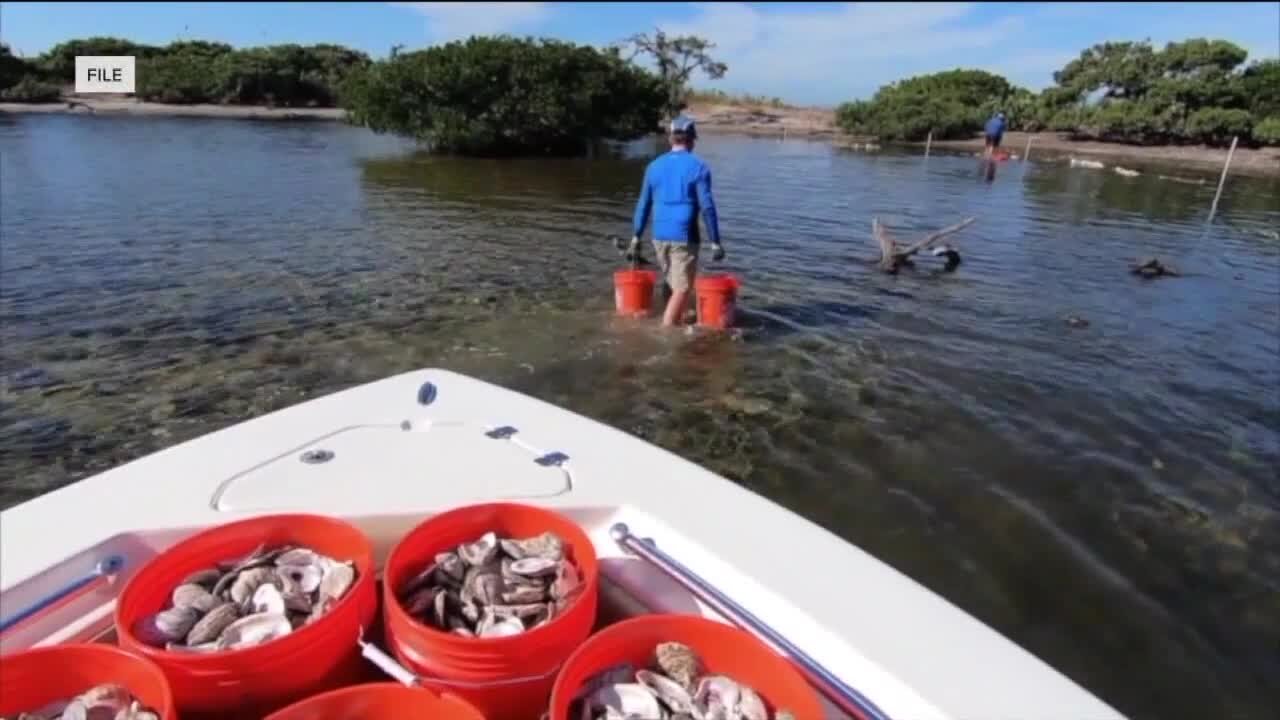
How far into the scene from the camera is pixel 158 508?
2.43m

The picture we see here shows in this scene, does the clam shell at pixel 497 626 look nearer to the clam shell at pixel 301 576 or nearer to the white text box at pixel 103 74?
the clam shell at pixel 301 576

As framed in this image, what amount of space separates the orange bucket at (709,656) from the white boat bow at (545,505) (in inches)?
12.1

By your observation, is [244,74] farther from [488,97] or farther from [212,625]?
[212,625]

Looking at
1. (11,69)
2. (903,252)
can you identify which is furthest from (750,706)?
(11,69)

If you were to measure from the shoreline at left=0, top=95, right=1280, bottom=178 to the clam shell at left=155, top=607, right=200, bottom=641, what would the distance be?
41.1m

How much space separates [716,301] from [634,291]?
1.08 m

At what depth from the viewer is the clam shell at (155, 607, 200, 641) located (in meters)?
1.80

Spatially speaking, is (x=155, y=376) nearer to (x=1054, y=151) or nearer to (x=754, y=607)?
(x=754, y=607)


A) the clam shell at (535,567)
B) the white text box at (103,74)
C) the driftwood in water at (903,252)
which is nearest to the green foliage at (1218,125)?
the driftwood in water at (903,252)

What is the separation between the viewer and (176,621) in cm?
182

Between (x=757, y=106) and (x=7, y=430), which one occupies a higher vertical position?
(x=757, y=106)

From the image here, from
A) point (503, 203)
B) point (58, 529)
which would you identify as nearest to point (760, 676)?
point (58, 529)

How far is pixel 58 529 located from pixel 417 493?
1141mm

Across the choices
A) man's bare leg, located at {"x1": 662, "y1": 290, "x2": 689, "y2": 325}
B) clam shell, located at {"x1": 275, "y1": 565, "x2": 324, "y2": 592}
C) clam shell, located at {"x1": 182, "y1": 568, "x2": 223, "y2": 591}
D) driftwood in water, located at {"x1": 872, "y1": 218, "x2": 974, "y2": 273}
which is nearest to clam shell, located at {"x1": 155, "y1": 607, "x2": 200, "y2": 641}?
clam shell, located at {"x1": 182, "y1": 568, "x2": 223, "y2": 591}
